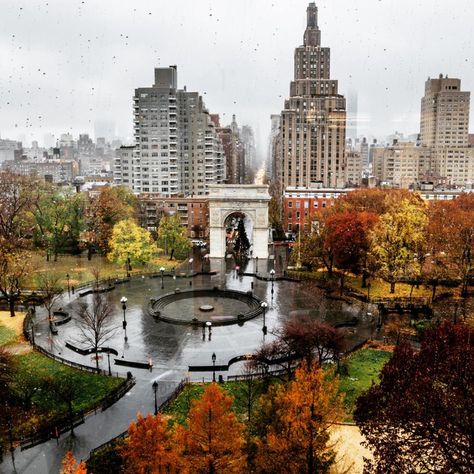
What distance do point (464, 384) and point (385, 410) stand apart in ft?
8.81

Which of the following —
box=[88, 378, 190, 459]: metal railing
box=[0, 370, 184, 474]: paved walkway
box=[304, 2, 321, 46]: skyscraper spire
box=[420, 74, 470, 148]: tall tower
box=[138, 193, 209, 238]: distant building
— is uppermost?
box=[304, 2, 321, 46]: skyscraper spire

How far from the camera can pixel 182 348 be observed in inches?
1350

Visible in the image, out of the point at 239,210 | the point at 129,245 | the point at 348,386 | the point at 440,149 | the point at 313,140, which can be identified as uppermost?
the point at 440,149

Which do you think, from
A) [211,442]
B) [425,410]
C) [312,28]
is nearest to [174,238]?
[211,442]

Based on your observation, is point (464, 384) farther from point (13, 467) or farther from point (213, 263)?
point (213, 263)

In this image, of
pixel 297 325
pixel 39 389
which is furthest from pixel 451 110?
pixel 39 389

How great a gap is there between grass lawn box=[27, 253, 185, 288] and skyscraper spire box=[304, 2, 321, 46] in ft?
266

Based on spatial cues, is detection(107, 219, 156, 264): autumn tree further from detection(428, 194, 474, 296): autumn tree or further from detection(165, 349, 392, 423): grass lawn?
detection(428, 194, 474, 296): autumn tree

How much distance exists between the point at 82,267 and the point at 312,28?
9342 centimetres

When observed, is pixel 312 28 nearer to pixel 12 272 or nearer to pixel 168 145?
pixel 168 145

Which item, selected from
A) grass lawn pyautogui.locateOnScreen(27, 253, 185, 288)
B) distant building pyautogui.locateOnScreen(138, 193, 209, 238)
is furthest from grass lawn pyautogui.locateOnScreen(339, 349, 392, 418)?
distant building pyautogui.locateOnScreen(138, 193, 209, 238)

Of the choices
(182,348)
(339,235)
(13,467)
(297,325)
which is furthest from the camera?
(339,235)

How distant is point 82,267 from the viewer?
2360 inches

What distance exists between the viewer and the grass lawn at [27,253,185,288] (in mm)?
54469
